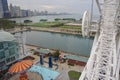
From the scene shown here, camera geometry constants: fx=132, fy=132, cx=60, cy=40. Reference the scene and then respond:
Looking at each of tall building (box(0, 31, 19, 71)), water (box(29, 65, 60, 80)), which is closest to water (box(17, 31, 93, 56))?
water (box(29, 65, 60, 80))

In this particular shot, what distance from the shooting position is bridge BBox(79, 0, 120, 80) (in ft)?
A: 20.2

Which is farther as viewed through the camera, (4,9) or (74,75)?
(4,9)

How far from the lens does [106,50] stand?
22.7ft

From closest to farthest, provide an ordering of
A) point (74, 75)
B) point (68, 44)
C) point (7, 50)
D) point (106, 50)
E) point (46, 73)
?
point (106, 50) → point (46, 73) → point (74, 75) → point (7, 50) → point (68, 44)

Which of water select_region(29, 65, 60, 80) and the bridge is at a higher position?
the bridge

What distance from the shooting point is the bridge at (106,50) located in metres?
6.16

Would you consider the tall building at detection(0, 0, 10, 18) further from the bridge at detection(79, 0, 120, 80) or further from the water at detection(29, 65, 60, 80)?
the bridge at detection(79, 0, 120, 80)

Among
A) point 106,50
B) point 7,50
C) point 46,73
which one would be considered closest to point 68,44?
point 7,50

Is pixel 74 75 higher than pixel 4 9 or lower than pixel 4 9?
lower

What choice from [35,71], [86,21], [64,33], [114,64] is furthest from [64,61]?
[64,33]

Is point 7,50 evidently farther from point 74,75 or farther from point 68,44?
point 68,44

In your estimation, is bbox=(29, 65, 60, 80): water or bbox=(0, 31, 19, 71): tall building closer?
bbox=(29, 65, 60, 80): water

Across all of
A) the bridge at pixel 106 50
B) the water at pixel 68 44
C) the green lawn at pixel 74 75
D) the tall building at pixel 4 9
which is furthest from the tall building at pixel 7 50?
the tall building at pixel 4 9

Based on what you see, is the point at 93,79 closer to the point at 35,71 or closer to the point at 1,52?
the point at 35,71
